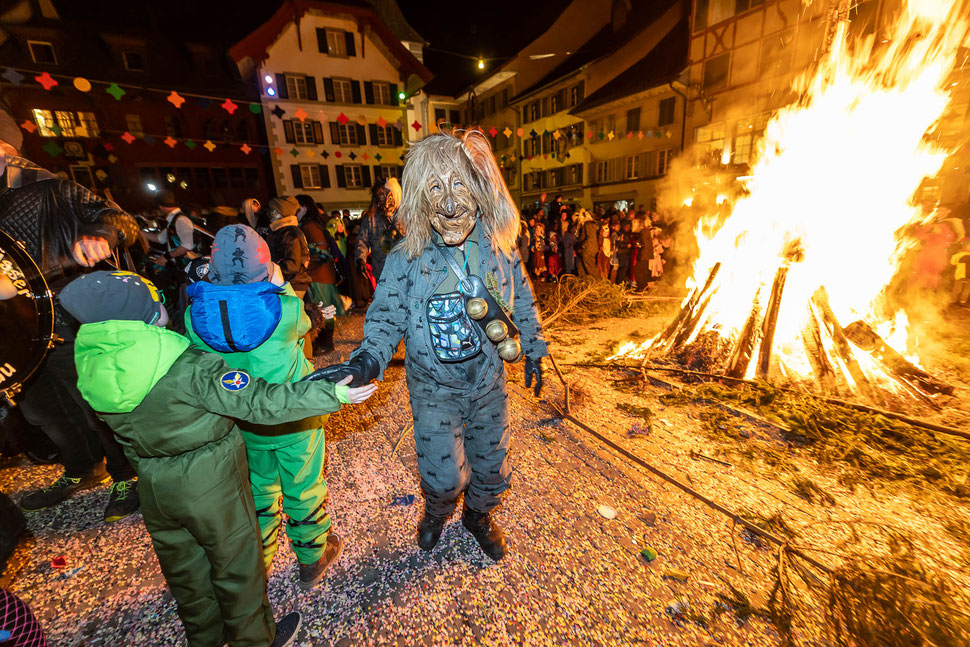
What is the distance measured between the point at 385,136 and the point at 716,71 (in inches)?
840

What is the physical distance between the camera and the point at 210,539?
1828 millimetres

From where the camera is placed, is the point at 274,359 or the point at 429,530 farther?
the point at 429,530

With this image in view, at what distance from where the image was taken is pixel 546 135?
26.2 meters

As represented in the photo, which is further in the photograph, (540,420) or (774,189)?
(774,189)

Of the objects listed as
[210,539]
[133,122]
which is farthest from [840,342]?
[133,122]

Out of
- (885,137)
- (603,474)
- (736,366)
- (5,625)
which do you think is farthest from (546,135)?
(5,625)

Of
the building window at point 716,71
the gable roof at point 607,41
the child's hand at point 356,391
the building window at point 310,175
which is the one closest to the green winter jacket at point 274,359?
the child's hand at point 356,391

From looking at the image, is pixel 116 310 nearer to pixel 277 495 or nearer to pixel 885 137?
pixel 277 495

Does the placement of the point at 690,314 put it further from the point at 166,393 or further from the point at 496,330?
the point at 166,393

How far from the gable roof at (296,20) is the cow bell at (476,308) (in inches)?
1175

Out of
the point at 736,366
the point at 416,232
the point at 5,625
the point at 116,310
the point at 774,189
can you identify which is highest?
the point at 774,189

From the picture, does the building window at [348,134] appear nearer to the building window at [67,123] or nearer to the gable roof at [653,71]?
the building window at [67,123]

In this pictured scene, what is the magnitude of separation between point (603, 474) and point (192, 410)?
3.11 metres

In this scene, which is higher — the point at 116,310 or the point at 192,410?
the point at 116,310
